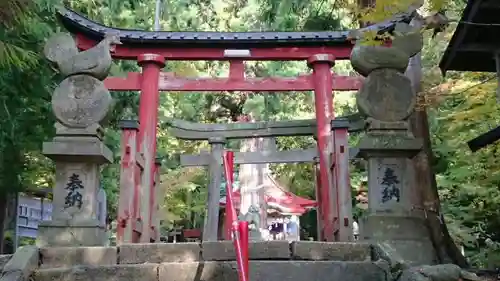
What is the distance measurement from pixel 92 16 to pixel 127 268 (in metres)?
10.6

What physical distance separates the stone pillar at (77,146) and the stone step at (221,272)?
2.13 meters

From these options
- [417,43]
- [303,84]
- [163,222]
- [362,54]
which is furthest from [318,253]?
[163,222]

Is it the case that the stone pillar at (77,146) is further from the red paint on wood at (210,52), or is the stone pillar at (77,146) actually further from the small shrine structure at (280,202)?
the small shrine structure at (280,202)

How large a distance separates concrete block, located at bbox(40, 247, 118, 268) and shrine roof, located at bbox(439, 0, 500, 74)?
17.8 ft

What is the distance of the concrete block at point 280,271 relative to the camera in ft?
16.8

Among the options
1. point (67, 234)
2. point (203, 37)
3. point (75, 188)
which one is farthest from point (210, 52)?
point (67, 234)

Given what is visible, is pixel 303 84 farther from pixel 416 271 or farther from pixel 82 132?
pixel 416 271

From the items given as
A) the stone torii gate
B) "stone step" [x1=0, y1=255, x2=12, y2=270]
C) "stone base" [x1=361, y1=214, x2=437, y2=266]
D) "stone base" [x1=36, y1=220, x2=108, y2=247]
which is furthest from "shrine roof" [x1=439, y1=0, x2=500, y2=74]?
"stone step" [x1=0, y1=255, x2=12, y2=270]

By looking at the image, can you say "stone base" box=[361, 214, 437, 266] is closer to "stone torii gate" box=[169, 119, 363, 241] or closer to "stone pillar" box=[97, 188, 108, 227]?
"stone pillar" box=[97, 188, 108, 227]

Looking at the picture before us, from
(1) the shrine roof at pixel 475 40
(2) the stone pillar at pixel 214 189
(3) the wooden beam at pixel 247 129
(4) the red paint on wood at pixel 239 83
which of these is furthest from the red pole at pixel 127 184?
(1) the shrine roof at pixel 475 40

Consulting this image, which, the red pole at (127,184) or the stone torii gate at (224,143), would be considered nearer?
the red pole at (127,184)

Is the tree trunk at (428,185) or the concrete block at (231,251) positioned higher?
the tree trunk at (428,185)

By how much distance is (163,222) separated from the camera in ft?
72.4

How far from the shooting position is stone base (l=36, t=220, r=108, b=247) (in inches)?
282
